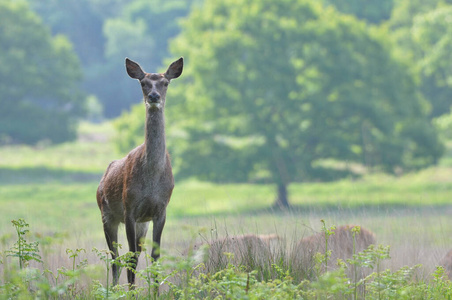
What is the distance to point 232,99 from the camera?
96.1ft

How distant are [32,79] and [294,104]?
1694cm

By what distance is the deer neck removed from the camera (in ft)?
20.3

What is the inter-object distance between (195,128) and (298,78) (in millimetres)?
4646

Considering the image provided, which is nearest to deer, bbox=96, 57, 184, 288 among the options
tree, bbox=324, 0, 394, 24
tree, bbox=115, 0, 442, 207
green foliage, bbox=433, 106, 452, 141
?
tree, bbox=115, 0, 442, 207

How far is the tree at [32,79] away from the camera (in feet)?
130

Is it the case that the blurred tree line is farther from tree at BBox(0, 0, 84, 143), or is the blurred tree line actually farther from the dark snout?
the dark snout

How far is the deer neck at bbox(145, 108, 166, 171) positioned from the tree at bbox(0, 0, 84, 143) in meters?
34.2

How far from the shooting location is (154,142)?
20.4ft

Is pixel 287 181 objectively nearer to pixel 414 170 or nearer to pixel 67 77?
pixel 414 170

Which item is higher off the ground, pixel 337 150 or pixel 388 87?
pixel 388 87

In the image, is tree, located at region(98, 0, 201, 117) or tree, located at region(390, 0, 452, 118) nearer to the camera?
tree, located at region(390, 0, 452, 118)

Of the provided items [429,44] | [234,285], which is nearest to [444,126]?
[429,44]

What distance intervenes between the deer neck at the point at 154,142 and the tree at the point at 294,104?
73.3 feet

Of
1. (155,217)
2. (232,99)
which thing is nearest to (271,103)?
(232,99)
